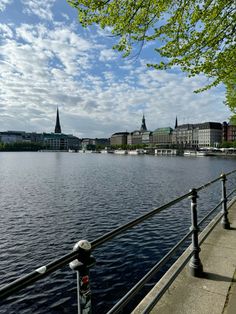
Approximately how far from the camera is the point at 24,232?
16.5m

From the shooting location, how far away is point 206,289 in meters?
4.70

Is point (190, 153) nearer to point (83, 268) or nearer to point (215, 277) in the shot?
point (215, 277)

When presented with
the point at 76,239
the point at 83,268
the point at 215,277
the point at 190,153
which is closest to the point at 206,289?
the point at 215,277

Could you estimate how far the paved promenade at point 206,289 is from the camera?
4125 millimetres

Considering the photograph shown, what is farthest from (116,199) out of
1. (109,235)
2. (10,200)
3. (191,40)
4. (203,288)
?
(109,235)

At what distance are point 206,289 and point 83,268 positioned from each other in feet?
11.1

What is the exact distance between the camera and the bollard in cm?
230

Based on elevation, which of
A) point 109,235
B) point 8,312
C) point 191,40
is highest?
point 191,40

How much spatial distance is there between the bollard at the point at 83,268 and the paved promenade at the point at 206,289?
2.10 metres

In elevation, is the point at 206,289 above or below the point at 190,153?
above

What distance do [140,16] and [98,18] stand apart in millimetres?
1272

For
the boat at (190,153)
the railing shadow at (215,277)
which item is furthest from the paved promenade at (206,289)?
the boat at (190,153)

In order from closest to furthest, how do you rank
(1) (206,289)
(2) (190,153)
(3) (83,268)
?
(3) (83,268) < (1) (206,289) < (2) (190,153)

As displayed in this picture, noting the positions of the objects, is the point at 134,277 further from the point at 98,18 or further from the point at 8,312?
the point at 98,18
